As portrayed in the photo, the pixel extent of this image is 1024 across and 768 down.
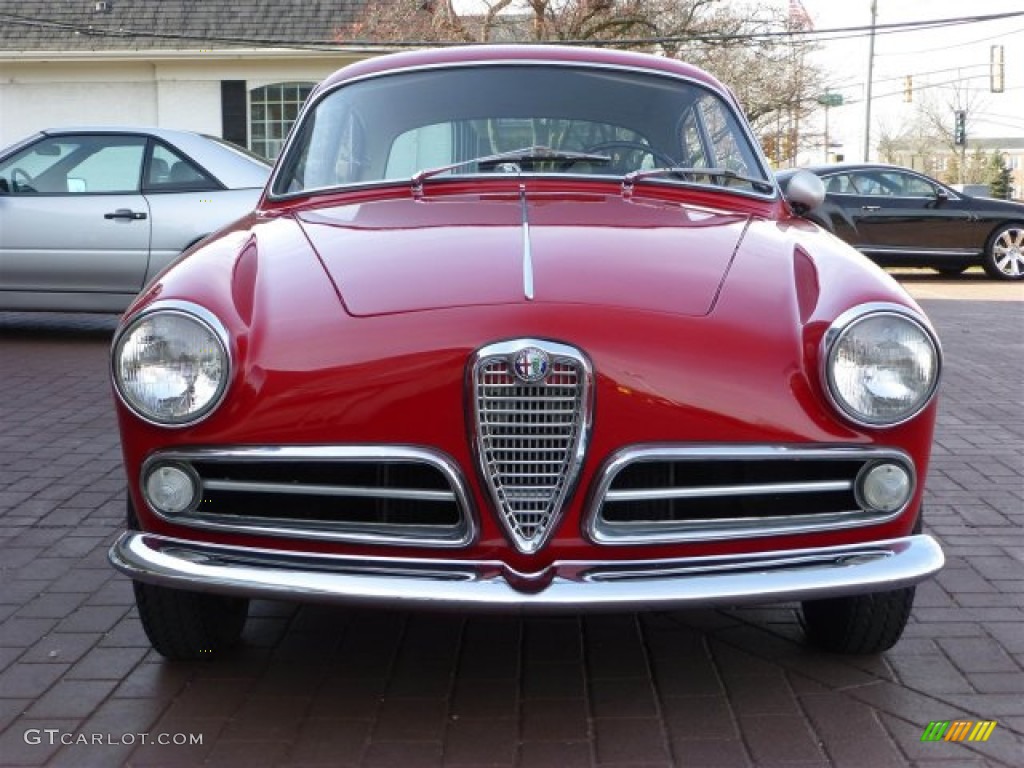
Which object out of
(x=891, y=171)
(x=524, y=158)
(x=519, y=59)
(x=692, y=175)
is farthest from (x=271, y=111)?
(x=692, y=175)

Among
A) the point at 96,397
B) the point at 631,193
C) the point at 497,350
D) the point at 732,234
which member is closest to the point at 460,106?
the point at 631,193

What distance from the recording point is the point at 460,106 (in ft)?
15.0

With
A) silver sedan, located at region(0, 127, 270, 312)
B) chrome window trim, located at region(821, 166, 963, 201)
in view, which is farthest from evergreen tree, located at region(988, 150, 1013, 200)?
silver sedan, located at region(0, 127, 270, 312)

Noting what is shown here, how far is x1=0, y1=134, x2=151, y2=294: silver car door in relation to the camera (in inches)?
376

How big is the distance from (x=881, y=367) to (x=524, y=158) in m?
1.60

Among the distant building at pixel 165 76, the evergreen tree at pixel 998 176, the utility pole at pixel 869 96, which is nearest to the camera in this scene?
the distant building at pixel 165 76

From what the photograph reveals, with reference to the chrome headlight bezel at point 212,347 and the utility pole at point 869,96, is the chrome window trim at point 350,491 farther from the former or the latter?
the utility pole at point 869,96

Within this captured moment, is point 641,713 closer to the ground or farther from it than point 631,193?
closer to the ground

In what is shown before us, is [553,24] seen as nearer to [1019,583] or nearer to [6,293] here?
[6,293]

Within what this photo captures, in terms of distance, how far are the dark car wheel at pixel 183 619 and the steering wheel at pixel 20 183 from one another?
7.08 metres

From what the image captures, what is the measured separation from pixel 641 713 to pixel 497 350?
3.24 ft

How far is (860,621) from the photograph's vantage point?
358 centimetres

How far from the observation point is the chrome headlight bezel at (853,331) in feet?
10.2

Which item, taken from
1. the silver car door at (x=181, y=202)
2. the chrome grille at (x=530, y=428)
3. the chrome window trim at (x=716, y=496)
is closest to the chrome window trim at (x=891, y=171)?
the silver car door at (x=181, y=202)
